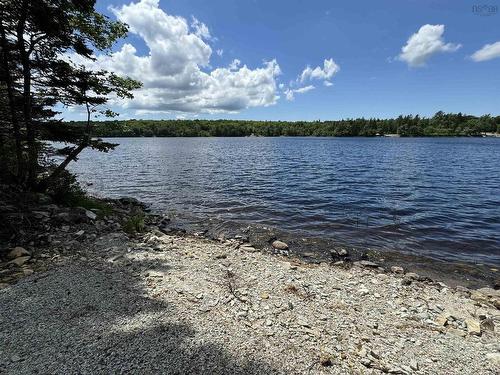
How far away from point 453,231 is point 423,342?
1131 centimetres

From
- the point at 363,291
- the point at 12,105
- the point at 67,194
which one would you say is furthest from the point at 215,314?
the point at 12,105

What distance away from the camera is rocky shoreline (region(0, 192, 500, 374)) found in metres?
4.44

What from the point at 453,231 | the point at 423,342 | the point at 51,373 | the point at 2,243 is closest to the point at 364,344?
the point at 423,342

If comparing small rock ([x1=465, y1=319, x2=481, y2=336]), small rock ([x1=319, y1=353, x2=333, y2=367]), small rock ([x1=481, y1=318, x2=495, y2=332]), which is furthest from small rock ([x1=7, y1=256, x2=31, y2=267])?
small rock ([x1=481, y1=318, x2=495, y2=332])

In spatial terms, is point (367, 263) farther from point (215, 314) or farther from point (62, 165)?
point (62, 165)

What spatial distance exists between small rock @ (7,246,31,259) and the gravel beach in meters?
0.36

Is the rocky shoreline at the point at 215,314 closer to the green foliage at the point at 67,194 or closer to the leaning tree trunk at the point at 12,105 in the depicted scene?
the leaning tree trunk at the point at 12,105

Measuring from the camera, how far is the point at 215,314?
18.9ft

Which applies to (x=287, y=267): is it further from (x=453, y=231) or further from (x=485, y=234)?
(x=485, y=234)

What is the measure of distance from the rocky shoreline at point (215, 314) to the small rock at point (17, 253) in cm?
4

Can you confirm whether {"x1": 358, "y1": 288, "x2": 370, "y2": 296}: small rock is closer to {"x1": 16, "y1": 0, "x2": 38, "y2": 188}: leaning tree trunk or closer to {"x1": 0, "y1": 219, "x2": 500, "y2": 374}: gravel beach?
{"x1": 0, "y1": 219, "x2": 500, "y2": 374}: gravel beach

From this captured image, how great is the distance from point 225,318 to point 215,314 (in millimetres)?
246

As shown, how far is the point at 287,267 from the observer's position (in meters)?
8.96

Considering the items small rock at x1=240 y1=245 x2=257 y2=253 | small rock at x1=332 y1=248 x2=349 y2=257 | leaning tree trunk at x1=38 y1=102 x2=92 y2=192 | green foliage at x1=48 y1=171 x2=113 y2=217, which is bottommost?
small rock at x1=332 y1=248 x2=349 y2=257
